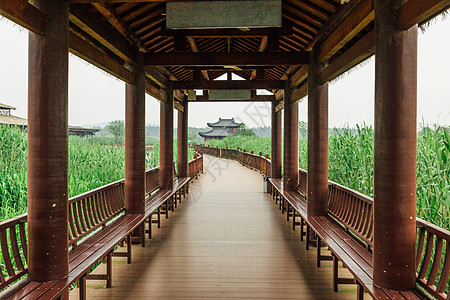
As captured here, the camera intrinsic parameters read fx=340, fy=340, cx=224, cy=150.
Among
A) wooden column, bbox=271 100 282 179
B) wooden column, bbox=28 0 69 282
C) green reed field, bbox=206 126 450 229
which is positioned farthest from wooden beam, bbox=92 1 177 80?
wooden column, bbox=271 100 282 179

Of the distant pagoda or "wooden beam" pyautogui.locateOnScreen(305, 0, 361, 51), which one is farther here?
the distant pagoda

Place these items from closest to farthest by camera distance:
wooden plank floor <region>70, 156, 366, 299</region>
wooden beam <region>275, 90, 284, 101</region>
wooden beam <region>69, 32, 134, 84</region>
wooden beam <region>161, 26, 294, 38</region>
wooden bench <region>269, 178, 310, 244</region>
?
wooden beam <region>69, 32, 134, 84</region>, wooden plank floor <region>70, 156, 366, 299</region>, wooden beam <region>161, 26, 294, 38</region>, wooden bench <region>269, 178, 310, 244</region>, wooden beam <region>275, 90, 284, 101</region>

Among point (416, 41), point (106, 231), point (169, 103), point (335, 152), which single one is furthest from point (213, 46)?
point (416, 41)

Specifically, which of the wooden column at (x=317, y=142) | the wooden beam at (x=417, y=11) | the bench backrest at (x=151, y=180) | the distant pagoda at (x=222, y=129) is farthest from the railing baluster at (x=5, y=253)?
the distant pagoda at (x=222, y=129)

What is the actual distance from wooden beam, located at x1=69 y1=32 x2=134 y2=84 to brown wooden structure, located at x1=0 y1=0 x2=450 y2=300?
1 centimetres

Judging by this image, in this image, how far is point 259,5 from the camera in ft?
10.9

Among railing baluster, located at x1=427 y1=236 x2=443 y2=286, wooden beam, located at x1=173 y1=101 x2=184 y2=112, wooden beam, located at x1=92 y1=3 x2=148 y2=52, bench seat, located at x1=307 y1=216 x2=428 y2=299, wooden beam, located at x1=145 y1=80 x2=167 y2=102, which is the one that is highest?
wooden beam, located at x1=92 y1=3 x2=148 y2=52

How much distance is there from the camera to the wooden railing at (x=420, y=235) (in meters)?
2.19

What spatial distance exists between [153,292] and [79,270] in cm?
79

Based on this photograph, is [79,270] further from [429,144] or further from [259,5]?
[429,144]

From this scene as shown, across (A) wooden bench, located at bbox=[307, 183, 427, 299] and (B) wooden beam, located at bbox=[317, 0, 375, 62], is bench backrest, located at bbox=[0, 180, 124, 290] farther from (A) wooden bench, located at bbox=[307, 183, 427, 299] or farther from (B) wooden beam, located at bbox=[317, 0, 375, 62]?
(B) wooden beam, located at bbox=[317, 0, 375, 62]

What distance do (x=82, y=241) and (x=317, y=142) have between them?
10.3 ft

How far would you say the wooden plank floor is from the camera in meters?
3.23

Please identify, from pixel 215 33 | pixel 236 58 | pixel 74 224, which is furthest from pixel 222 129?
pixel 74 224
